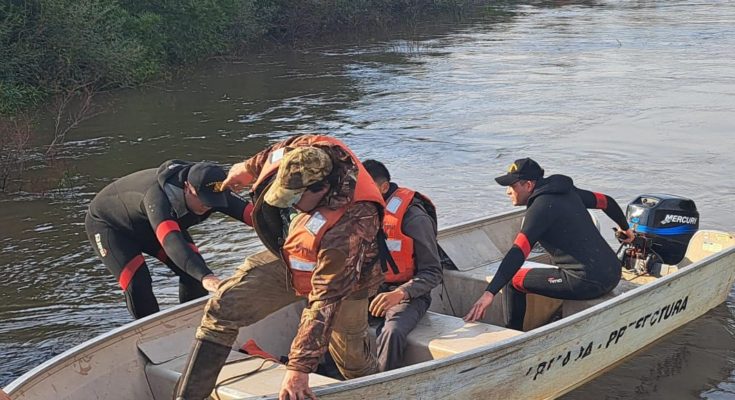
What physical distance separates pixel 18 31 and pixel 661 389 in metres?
13.4

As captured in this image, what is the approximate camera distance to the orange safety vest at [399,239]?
5.31m

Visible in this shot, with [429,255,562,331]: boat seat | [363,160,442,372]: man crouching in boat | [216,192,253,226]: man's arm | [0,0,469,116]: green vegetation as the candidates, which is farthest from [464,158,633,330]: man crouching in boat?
[0,0,469,116]: green vegetation

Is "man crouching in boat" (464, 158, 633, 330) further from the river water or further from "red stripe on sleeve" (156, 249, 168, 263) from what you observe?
"red stripe on sleeve" (156, 249, 168, 263)

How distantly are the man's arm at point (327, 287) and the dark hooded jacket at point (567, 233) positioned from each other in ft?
6.18

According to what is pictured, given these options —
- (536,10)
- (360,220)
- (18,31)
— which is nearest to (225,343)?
(360,220)

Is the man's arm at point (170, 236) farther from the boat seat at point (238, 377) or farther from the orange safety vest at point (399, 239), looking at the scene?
the orange safety vest at point (399, 239)

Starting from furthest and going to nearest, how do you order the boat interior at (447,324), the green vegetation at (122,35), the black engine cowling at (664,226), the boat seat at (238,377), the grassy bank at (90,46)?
1. the green vegetation at (122,35)
2. the grassy bank at (90,46)
3. the black engine cowling at (664,226)
4. the boat interior at (447,324)
5. the boat seat at (238,377)

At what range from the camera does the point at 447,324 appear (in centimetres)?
520

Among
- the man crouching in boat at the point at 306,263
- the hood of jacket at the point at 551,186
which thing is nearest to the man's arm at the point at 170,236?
the man crouching in boat at the point at 306,263

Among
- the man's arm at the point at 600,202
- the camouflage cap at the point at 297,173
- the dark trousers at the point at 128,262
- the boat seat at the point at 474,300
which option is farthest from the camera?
the man's arm at the point at 600,202

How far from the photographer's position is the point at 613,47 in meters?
23.4

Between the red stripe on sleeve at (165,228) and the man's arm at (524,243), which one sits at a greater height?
→ the red stripe on sleeve at (165,228)

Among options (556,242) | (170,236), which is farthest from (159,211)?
Answer: (556,242)

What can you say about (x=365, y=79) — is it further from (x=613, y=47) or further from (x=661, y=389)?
(x=661, y=389)
